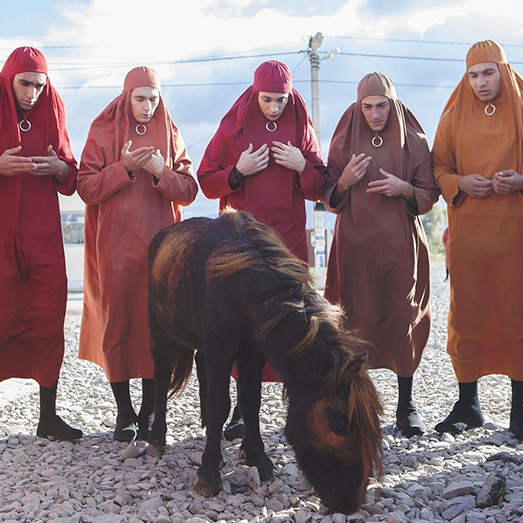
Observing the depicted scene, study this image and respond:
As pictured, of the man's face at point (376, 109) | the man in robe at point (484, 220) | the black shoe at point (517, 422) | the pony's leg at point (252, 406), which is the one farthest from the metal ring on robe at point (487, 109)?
the pony's leg at point (252, 406)

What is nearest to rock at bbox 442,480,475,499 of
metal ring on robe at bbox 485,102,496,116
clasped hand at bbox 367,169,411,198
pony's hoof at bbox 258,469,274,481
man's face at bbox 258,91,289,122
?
pony's hoof at bbox 258,469,274,481

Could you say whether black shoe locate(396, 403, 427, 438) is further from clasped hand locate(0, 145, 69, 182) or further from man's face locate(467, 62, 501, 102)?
clasped hand locate(0, 145, 69, 182)

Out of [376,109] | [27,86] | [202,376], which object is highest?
[27,86]

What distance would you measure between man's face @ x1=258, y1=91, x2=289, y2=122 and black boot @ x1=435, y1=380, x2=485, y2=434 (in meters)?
2.77

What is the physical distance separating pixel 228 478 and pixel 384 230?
7.31 feet

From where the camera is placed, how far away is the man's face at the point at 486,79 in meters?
4.70

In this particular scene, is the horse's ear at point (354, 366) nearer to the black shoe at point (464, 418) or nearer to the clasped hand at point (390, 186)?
Result: the clasped hand at point (390, 186)

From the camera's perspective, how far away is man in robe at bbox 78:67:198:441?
4.74m

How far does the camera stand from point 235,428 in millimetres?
4781

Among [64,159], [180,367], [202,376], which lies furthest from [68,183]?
[202,376]

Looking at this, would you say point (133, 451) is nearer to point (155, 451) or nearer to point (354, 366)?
point (155, 451)

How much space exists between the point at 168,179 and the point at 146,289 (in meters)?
0.91

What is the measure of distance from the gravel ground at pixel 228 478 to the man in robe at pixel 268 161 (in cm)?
81

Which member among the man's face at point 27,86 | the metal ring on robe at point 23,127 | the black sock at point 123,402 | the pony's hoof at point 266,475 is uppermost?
the man's face at point 27,86
